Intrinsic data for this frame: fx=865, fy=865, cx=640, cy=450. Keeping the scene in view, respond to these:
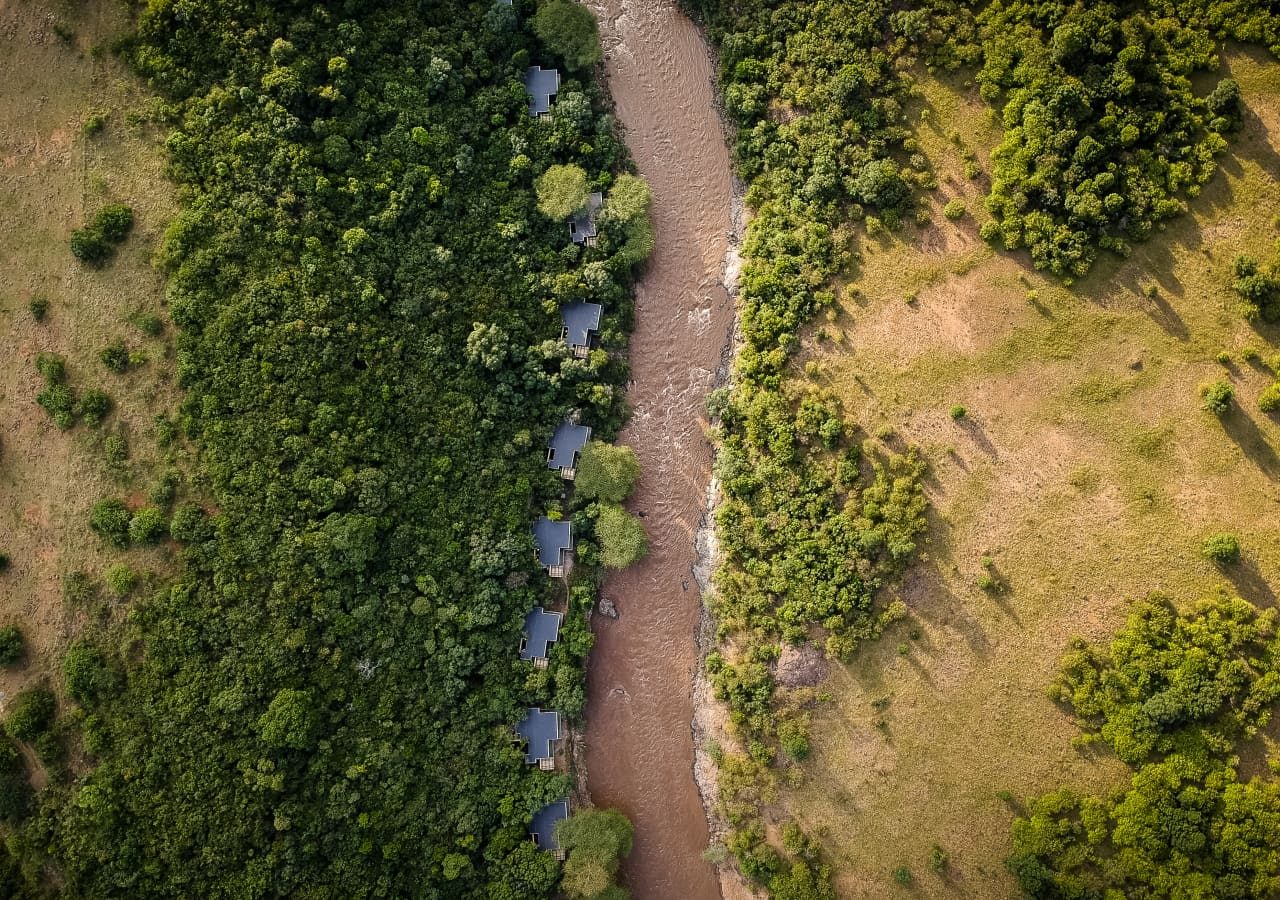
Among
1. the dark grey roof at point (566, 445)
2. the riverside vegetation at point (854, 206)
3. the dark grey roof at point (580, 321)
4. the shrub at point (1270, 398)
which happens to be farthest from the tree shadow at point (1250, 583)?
the dark grey roof at point (580, 321)

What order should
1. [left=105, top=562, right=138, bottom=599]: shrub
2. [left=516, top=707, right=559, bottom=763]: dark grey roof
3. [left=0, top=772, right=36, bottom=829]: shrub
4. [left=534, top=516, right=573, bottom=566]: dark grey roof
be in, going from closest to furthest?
[left=0, top=772, right=36, bottom=829]: shrub < [left=105, top=562, right=138, bottom=599]: shrub < [left=516, top=707, right=559, bottom=763]: dark grey roof < [left=534, top=516, right=573, bottom=566]: dark grey roof

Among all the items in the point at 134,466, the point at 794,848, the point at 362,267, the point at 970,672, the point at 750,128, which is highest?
the point at 750,128

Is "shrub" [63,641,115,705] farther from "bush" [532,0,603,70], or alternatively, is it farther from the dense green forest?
"bush" [532,0,603,70]

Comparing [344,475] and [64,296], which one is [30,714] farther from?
[64,296]

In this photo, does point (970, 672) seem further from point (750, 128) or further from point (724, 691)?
point (750, 128)

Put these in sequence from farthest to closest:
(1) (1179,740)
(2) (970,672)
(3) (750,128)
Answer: (3) (750,128) → (2) (970,672) → (1) (1179,740)

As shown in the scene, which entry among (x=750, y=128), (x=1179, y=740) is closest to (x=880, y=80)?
(x=750, y=128)

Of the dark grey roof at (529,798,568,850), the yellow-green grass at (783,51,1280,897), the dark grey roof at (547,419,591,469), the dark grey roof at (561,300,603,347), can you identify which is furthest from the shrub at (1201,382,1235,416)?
the dark grey roof at (529,798,568,850)
